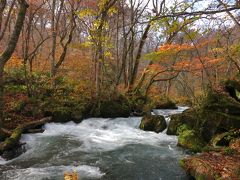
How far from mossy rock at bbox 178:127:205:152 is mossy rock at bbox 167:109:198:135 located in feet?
3.07

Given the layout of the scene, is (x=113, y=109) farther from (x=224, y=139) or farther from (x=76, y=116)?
(x=224, y=139)

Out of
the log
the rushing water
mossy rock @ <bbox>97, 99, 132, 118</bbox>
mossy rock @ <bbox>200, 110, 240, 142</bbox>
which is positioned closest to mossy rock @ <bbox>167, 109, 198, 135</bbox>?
the rushing water

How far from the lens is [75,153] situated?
9664 mm

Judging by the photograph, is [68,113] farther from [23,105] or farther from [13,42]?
[13,42]

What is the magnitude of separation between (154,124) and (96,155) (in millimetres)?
4802

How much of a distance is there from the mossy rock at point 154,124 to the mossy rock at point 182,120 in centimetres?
49

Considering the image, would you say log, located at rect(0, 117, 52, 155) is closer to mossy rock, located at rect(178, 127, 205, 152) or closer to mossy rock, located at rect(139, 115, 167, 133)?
mossy rock, located at rect(139, 115, 167, 133)

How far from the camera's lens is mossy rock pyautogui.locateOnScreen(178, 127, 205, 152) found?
10.1 meters

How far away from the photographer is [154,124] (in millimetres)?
13578

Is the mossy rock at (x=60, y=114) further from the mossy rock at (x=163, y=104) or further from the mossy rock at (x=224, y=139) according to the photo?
the mossy rock at (x=224, y=139)

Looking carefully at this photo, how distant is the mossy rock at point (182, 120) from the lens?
11.9m

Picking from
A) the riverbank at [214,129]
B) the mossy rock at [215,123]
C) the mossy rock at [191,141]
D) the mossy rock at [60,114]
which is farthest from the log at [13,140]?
the mossy rock at [215,123]

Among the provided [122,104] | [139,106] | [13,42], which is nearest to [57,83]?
[122,104]

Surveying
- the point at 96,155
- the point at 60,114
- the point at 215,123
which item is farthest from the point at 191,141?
the point at 60,114
